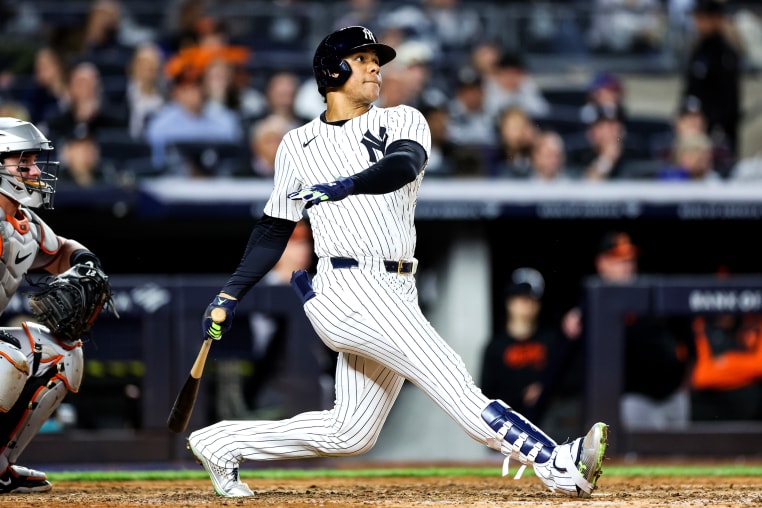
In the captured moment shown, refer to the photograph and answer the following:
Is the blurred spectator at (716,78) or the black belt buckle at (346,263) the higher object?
the blurred spectator at (716,78)

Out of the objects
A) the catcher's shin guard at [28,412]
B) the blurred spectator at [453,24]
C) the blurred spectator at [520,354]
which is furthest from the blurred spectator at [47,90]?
the catcher's shin guard at [28,412]

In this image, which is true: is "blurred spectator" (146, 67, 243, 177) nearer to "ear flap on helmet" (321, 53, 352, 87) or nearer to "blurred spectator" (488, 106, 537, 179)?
"blurred spectator" (488, 106, 537, 179)

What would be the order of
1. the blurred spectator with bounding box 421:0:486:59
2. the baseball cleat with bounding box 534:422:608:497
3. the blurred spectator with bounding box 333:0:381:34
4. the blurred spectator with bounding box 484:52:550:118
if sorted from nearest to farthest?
the baseball cleat with bounding box 534:422:608:497
the blurred spectator with bounding box 484:52:550:118
the blurred spectator with bounding box 333:0:381:34
the blurred spectator with bounding box 421:0:486:59

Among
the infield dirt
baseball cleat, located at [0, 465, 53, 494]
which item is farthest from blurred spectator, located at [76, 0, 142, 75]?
baseball cleat, located at [0, 465, 53, 494]

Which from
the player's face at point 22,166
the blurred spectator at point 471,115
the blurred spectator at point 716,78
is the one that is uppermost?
the blurred spectator at point 716,78

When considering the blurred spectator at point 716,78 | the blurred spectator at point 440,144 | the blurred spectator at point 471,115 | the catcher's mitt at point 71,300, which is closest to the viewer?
the catcher's mitt at point 71,300

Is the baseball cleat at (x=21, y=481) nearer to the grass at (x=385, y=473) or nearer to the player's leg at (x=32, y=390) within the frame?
the player's leg at (x=32, y=390)

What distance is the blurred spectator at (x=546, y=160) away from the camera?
8102 millimetres

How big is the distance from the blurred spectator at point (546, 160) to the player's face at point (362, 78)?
3.73 meters

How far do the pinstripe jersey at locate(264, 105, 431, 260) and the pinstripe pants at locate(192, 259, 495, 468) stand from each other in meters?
0.09

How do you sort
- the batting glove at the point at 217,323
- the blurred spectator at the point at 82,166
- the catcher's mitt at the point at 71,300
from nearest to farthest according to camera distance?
the batting glove at the point at 217,323, the catcher's mitt at the point at 71,300, the blurred spectator at the point at 82,166

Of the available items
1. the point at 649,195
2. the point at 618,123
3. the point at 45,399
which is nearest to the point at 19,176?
the point at 45,399

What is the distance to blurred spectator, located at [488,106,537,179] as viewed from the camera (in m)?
8.25

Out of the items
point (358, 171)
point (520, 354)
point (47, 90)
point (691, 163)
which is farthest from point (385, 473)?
point (47, 90)
